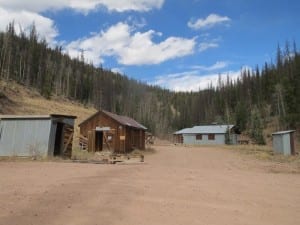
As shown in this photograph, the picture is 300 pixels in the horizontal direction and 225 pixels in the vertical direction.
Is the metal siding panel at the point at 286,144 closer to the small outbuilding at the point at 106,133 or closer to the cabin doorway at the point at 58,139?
the small outbuilding at the point at 106,133

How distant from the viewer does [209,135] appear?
70.8 meters

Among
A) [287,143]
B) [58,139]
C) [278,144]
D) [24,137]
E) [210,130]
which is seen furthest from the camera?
[210,130]

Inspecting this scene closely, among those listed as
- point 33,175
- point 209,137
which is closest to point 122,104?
point 209,137

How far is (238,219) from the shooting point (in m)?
7.33

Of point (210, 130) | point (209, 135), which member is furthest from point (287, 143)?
point (210, 130)

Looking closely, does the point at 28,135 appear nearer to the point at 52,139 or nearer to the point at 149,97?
the point at 52,139

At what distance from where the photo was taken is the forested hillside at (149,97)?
75.1 metres

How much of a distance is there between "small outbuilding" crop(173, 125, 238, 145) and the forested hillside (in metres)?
4.92

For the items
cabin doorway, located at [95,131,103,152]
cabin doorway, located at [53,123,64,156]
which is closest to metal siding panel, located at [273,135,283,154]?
cabin doorway, located at [95,131,103,152]

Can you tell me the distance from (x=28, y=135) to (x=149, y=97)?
12210 centimetres

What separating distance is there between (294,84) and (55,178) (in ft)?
235

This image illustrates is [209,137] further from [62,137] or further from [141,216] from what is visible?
[141,216]

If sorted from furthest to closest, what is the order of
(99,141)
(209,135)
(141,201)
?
(209,135) → (99,141) → (141,201)

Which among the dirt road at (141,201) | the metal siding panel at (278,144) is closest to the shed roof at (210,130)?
the metal siding panel at (278,144)
